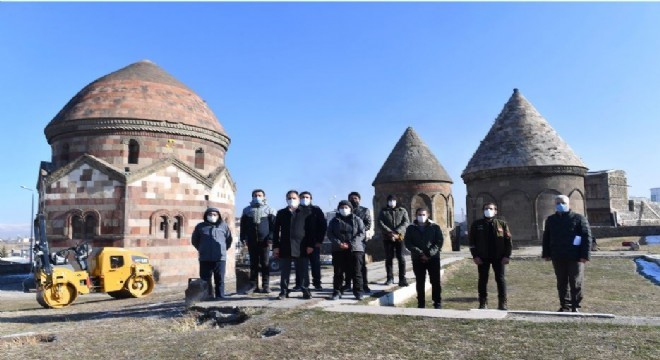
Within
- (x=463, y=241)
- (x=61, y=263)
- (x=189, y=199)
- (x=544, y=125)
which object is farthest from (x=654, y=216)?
(x=61, y=263)

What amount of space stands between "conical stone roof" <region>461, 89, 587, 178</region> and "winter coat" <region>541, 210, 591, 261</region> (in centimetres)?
1963

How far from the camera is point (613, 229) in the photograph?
3512 cm

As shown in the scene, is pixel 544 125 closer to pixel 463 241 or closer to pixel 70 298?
pixel 463 241

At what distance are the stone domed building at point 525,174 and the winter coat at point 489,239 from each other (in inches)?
776

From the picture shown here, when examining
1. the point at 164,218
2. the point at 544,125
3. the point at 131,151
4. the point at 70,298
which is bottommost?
the point at 70,298

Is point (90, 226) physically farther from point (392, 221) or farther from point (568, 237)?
point (568, 237)

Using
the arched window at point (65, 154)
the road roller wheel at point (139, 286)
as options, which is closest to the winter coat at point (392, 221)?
the road roller wheel at point (139, 286)

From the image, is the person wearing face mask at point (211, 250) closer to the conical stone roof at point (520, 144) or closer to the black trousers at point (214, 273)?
the black trousers at point (214, 273)

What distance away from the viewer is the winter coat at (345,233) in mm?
8234

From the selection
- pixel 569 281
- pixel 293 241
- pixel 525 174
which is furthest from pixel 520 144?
pixel 293 241

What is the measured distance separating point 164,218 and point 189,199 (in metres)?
1.29

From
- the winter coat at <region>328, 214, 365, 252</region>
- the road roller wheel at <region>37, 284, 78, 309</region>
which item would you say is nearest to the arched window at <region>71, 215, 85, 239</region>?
the road roller wheel at <region>37, 284, 78, 309</region>

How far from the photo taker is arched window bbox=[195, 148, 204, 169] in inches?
842

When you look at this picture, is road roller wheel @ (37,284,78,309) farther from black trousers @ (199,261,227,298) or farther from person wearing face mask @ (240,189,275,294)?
person wearing face mask @ (240,189,275,294)
